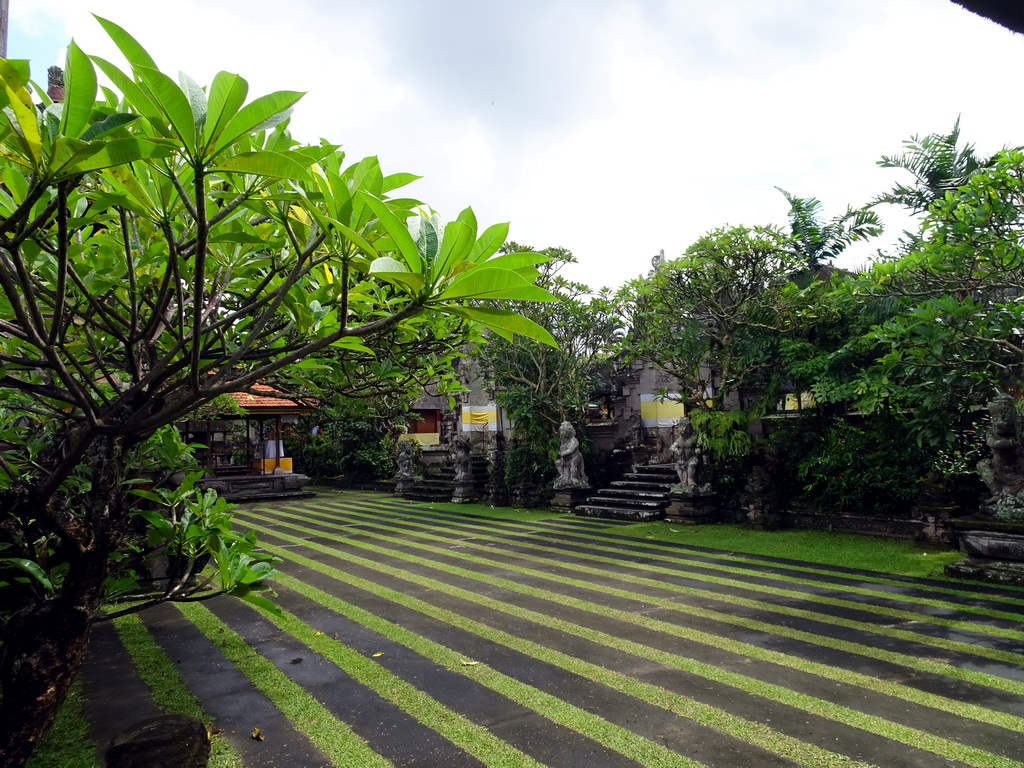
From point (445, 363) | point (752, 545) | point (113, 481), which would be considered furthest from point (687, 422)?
point (113, 481)

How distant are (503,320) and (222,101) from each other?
2.82ft

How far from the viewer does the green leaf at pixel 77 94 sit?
146 cm

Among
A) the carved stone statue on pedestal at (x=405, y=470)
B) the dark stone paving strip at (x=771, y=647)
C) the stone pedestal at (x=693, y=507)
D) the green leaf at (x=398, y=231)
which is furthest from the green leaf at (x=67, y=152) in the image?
the carved stone statue on pedestal at (x=405, y=470)

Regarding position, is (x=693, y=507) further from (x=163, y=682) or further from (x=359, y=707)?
(x=163, y=682)

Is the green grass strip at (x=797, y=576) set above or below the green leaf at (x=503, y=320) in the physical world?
below

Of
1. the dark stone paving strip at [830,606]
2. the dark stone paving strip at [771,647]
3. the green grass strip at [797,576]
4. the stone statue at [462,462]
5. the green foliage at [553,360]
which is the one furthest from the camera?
the stone statue at [462,462]

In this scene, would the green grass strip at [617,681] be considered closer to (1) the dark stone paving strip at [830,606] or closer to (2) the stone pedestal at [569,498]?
(1) the dark stone paving strip at [830,606]

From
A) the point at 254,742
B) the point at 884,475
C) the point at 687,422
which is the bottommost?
the point at 254,742

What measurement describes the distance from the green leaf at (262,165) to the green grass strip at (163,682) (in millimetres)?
3046

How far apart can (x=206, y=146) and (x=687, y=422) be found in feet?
35.1

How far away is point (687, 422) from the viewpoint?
448 inches

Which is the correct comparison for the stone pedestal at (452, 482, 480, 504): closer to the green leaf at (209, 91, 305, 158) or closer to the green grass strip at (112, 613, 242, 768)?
the green grass strip at (112, 613, 242, 768)

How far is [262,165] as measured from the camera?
1555 mm

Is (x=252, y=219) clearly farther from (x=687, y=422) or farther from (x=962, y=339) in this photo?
(x=687, y=422)
